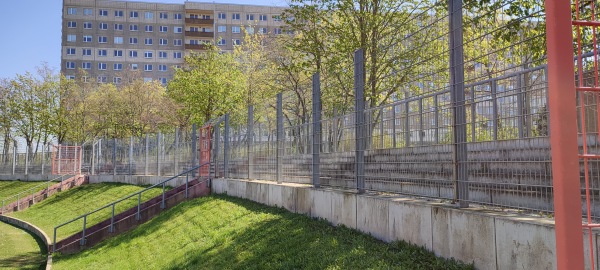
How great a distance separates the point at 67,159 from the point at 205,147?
2321 cm

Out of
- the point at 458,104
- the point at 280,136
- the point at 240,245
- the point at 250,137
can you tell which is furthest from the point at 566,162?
the point at 250,137

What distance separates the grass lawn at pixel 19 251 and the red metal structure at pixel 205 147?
20.5ft

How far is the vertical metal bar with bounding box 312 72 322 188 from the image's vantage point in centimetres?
972

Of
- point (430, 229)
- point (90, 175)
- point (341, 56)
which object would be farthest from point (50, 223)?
point (430, 229)

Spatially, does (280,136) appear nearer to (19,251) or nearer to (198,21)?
(19,251)

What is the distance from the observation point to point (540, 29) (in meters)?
4.97

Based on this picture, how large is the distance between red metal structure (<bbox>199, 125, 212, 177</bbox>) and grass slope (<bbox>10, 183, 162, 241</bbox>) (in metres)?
3.20

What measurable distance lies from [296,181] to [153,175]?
17.8m

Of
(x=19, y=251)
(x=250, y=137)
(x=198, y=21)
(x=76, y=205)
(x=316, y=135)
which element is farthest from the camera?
(x=198, y=21)

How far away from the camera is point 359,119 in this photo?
26.3ft

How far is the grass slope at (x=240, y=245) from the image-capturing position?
629 centimetres

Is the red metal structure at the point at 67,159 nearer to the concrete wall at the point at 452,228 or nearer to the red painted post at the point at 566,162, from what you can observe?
the concrete wall at the point at 452,228

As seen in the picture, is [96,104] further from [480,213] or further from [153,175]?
[480,213]

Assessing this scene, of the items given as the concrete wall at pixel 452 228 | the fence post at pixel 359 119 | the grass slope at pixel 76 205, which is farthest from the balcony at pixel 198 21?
the fence post at pixel 359 119
